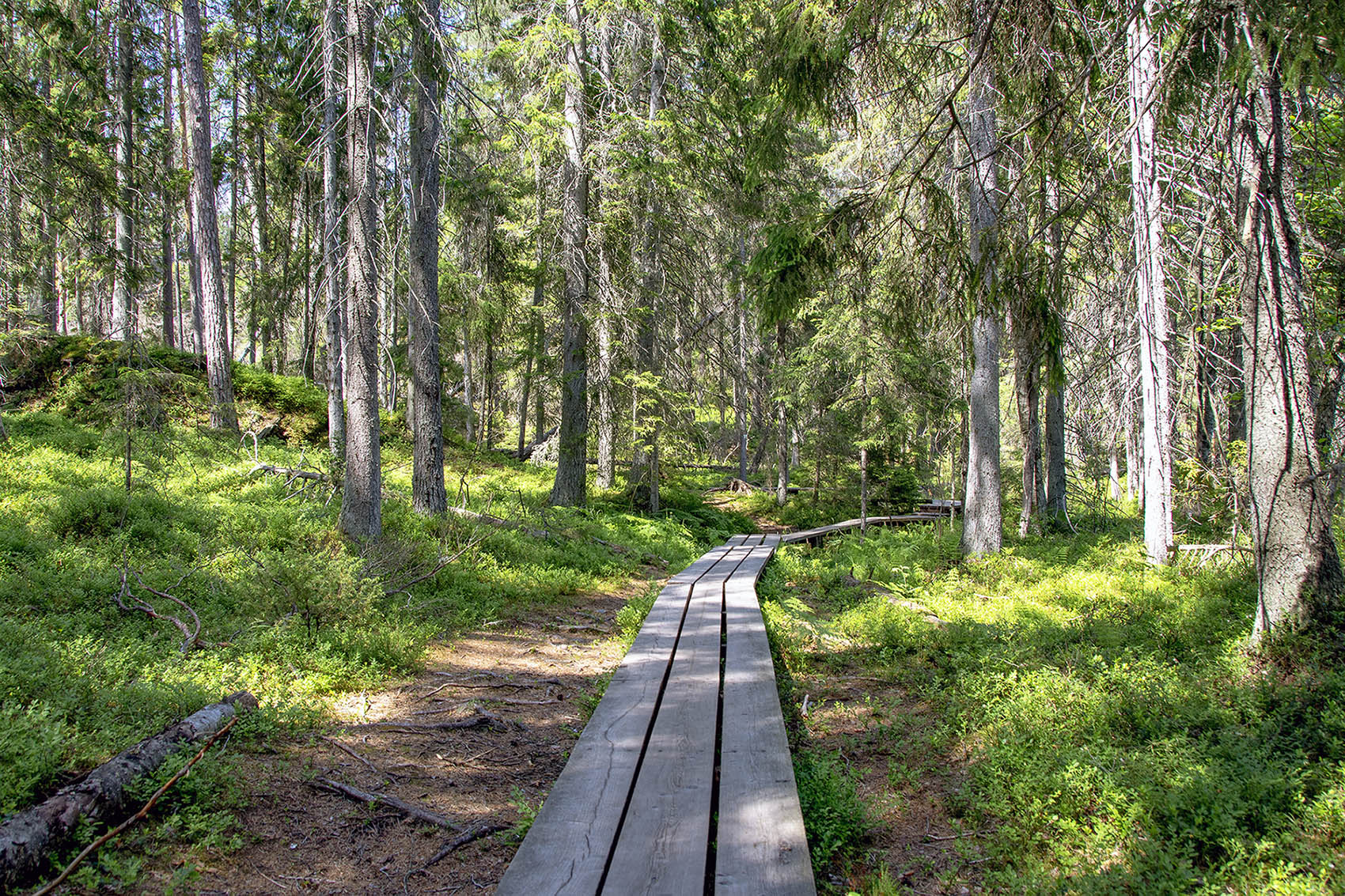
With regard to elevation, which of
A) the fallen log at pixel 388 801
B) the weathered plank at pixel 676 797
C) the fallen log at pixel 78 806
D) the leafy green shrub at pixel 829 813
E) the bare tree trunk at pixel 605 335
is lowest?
the leafy green shrub at pixel 829 813

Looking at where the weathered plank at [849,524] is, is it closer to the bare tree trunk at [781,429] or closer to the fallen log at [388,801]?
the bare tree trunk at [781,429]

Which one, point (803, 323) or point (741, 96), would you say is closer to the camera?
point (741, 96)

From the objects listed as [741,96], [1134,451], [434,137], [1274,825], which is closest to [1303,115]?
[1274,825]

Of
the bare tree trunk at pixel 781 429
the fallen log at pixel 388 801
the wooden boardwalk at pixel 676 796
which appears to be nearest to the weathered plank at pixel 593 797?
the wooden boardwalk at pixel 676 796

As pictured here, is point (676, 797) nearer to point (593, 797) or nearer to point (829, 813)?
point (593, 797)

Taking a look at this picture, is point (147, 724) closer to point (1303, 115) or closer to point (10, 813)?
point (10, 813)

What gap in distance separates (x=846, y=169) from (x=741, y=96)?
536cm

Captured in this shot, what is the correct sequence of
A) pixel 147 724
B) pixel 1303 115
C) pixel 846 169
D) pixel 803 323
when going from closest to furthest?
pixel 147 724
pixel 1303 115
pixel 846 169
pixel 803 323

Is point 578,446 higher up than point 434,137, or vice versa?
point 434,137

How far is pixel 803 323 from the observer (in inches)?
884

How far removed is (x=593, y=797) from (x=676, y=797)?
387 millimetres

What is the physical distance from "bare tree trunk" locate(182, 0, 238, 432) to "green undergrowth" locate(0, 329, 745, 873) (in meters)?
0.64

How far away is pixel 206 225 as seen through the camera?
13.4 metres

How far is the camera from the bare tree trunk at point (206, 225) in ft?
42.5
